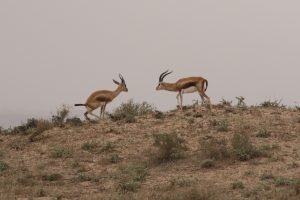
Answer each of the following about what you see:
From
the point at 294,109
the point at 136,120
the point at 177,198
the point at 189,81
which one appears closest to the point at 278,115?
the point at 294,109

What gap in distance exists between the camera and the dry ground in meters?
14.7

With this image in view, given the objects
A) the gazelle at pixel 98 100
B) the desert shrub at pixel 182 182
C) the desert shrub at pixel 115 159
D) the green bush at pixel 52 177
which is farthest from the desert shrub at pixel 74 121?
the desert shrub at pixel 182 182

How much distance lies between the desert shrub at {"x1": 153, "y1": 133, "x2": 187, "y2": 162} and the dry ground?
19 centimetres

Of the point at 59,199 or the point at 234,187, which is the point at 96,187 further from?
the point at 234,187

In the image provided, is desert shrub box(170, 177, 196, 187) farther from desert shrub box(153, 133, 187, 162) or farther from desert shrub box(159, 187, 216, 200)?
desert shrub box(153, 133, 187, 162)

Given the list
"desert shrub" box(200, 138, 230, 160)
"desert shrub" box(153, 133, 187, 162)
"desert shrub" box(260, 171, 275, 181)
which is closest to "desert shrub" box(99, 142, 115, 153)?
"desert shrub" box(153, 133, 187, 162)

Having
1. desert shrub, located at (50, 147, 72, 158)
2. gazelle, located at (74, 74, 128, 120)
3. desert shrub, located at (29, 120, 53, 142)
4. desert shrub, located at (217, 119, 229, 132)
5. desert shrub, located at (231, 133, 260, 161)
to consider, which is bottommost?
desert shrub, located at (231, 133, 260, 161)

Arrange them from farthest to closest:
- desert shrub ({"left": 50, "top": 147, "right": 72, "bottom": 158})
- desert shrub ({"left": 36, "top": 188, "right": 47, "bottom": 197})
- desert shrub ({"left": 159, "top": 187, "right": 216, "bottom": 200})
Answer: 1. desert shrub ({"left": 50, "top": 147, "right": 72, "bottom": 158})
2. desert shrub ({"left": 36, "top": 188, "right": 47, "bottom": 197})
3. desert shrub ({"left": 159, "top": 187, "right": 216, "bottom": 200})

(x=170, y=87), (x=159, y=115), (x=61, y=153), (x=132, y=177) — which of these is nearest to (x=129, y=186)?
(x=132, y=177)

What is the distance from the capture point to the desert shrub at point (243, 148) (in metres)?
17.5

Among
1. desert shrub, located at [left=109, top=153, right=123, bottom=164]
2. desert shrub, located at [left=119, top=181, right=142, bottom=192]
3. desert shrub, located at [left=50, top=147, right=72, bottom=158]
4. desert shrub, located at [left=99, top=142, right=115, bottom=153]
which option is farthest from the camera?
desert shrub, located at [left=99, top=142, right=115, bottom=153]

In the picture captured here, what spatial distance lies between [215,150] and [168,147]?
1387 mm

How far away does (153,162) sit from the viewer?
18141 mm

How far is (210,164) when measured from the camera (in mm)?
17141
